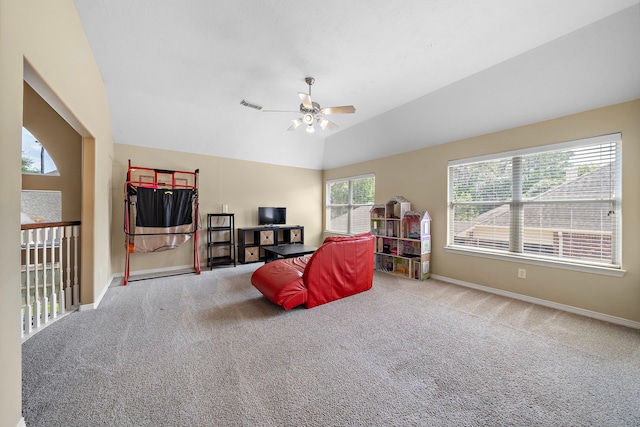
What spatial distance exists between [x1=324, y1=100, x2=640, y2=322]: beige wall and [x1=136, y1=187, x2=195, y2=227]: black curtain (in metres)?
4.31

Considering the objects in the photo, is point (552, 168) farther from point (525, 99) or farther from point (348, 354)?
point (348, 354)

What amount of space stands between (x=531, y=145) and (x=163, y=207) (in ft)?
19.8

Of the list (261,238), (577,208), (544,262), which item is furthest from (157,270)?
(577,208)

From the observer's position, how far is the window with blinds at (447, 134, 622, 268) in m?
2.83

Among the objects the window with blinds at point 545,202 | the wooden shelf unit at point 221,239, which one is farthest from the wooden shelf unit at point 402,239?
the wooden shelf unit at point 221,239

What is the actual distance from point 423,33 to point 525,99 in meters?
1.74

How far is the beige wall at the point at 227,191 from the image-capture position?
447 cm

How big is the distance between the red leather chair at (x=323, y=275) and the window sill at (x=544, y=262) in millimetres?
1726

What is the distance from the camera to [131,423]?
1.44 metres

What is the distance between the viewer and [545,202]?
3262 millimetres

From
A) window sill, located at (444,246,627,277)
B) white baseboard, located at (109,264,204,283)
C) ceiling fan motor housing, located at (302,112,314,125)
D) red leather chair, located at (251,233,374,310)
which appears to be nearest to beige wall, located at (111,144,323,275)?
white baseboard, located at (109,264,204,283)

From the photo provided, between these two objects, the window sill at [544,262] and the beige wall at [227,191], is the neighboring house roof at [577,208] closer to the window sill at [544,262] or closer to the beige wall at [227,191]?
the window sill at [544,262]

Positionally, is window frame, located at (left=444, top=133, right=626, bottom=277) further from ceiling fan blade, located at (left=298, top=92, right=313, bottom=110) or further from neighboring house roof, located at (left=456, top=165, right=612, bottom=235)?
ceiling fan blade, located at (left=298, top=92, right=313, bottom=110)

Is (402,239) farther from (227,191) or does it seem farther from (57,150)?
(57,150)
